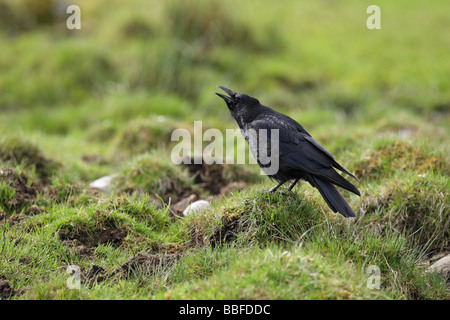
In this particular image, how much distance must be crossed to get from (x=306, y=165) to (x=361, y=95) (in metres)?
5.54

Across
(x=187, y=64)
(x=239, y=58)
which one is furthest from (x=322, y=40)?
(x=187, y=64)

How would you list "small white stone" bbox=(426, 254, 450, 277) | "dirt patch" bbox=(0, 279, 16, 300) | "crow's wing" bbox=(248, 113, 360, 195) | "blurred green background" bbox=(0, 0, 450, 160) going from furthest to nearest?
1. "blurred green background" bbox=(0, 0, 450, 160)
2. "crow's wing" bbox=(248, 113, 360, 195)
3. "small white stone" bbox=(426, 254, 450, 277)
4. "dirt patch" bbox=(0, 279, 16, 300)

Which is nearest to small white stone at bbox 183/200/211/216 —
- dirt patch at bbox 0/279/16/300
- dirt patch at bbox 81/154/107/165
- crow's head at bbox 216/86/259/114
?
crow's head at bbox 216/86/259/114

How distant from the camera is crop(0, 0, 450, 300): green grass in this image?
3242mm

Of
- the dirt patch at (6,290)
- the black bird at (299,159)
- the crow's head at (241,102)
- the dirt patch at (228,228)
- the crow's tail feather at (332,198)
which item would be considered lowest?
the dirt patch at (6,290)

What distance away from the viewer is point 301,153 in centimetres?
399

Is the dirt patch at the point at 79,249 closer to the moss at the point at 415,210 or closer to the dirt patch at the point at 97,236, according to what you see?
the dirt patch at the point at 97,236

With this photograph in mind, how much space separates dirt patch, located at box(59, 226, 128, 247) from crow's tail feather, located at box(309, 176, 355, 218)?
157cm

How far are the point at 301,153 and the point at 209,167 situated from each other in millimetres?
1637

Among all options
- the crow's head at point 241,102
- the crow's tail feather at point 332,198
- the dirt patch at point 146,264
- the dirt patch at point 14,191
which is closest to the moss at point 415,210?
the crow's tail feather at point 332,198

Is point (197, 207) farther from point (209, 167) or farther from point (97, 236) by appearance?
point (209, 167)

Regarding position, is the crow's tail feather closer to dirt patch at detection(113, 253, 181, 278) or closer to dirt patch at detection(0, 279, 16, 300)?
dirt patch at detection(113, 253, 181, 278)

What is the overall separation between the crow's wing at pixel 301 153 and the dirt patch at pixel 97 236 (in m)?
1.41

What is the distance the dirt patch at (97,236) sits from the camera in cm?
374
